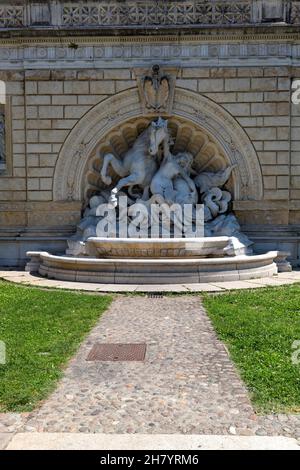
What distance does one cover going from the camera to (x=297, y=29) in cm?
1356

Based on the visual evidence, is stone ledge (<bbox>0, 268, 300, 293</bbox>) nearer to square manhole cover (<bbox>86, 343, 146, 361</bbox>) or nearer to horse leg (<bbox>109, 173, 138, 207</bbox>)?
horse leg (<bbox>109, 173, 138, 207</bbox>)

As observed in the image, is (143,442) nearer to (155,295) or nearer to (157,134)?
(155,295)

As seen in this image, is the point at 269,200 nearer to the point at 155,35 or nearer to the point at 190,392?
the point at 155,35

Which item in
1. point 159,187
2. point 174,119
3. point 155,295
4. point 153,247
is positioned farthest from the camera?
point 174,119

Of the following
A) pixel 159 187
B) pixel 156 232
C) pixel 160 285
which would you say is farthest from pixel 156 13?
pixel 160 285

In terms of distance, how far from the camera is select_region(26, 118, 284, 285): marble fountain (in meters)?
11.1

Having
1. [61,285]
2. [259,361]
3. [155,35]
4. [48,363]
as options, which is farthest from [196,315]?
[155,35]

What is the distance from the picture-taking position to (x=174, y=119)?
14.2m

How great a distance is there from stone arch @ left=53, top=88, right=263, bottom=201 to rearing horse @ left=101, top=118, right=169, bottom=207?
66cm

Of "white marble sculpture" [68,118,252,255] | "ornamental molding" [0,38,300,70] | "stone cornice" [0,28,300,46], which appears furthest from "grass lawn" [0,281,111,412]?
"stone cornice" [0,28,300,46]

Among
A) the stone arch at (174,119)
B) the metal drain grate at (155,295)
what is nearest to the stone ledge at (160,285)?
the metal drain grate at (155,295)

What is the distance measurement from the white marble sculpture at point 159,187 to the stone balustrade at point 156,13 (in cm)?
290

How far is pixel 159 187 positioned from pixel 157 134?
1.44 metres

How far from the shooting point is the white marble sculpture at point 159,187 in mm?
13164
